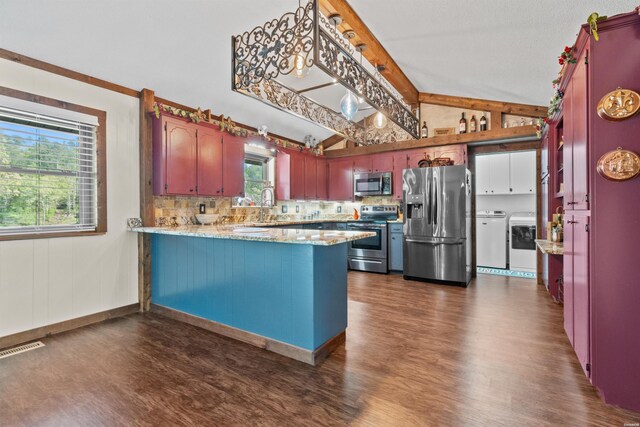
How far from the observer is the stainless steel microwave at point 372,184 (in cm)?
577

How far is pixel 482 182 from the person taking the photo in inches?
248

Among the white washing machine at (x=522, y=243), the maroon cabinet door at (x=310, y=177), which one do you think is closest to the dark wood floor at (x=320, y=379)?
the white washing machine at (x=522, y=243)

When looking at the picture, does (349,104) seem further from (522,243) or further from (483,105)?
(522,243)

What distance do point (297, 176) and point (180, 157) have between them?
7.68 feet

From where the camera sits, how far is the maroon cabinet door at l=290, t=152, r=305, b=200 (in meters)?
5.51

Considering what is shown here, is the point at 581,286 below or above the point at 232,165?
below

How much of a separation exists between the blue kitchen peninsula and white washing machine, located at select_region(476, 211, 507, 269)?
4.36 metres

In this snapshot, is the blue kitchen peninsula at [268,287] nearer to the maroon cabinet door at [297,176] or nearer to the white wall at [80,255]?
the white wall at [80,255]

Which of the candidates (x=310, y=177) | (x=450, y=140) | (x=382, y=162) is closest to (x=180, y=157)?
(x=310, y=177)

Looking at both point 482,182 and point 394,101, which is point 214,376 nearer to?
point 394,101

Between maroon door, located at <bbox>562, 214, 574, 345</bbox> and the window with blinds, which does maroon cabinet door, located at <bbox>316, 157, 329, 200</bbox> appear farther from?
maroon door, located at <bbox>562, 214, 574, 345</bbox>

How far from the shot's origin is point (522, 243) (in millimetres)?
5668

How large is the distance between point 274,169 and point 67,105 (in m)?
3.03

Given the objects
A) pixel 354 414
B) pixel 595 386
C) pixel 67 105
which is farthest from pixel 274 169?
pixel 595 386
